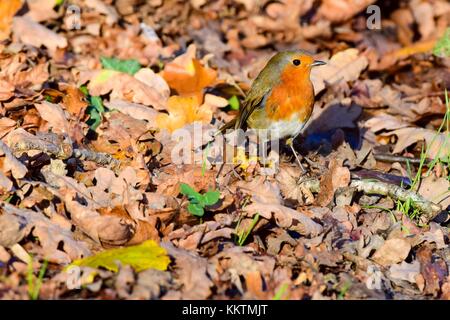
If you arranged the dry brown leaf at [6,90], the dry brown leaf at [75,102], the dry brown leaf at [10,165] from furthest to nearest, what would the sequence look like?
the dry brown leaf at [75,102] < the dry brown leaf at [6,90] < the dry brown leaf at [10,165]

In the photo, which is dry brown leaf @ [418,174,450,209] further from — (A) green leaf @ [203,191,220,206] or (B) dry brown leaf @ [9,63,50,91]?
(B) dry brown leaf @ [9,63,50,91]

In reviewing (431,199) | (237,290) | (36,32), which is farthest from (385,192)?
(36,32)

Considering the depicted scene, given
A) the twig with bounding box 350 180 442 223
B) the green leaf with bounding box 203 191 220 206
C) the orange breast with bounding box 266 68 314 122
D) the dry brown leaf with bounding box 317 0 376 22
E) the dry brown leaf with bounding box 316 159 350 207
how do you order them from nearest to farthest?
the green leaf with bounding box 203 191 220 206 < the twig with bounding box 350 180 442 223 < the dry brown leaf with bounding box 316 159 350 207 < the orange breast with bounding box 266 68 314 122 < the dry brown leaf with bounding box 317 0 376 22

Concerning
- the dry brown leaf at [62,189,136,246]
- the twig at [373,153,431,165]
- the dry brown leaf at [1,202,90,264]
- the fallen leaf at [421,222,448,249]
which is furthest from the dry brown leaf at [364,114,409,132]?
the dry brown leaf at [1,202,90,264]

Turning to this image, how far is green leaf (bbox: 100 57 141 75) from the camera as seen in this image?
580 cm

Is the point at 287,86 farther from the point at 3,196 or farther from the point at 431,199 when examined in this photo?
the point at 3,196

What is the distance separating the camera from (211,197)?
3820 mm

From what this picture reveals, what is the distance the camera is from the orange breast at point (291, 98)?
5.08 m

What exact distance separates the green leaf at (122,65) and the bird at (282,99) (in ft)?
3.49

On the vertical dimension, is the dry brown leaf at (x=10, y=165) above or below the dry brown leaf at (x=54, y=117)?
below

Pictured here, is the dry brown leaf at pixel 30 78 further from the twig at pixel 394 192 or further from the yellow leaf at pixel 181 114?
the twig at pixel 394 192

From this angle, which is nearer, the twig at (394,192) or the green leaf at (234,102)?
the twig at (394,192)

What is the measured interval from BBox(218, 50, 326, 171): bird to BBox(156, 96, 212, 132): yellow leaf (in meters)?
0.20

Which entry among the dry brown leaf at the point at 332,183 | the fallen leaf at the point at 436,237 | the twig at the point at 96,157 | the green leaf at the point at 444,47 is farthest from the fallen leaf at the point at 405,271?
the green leaf at the point at 444,47
